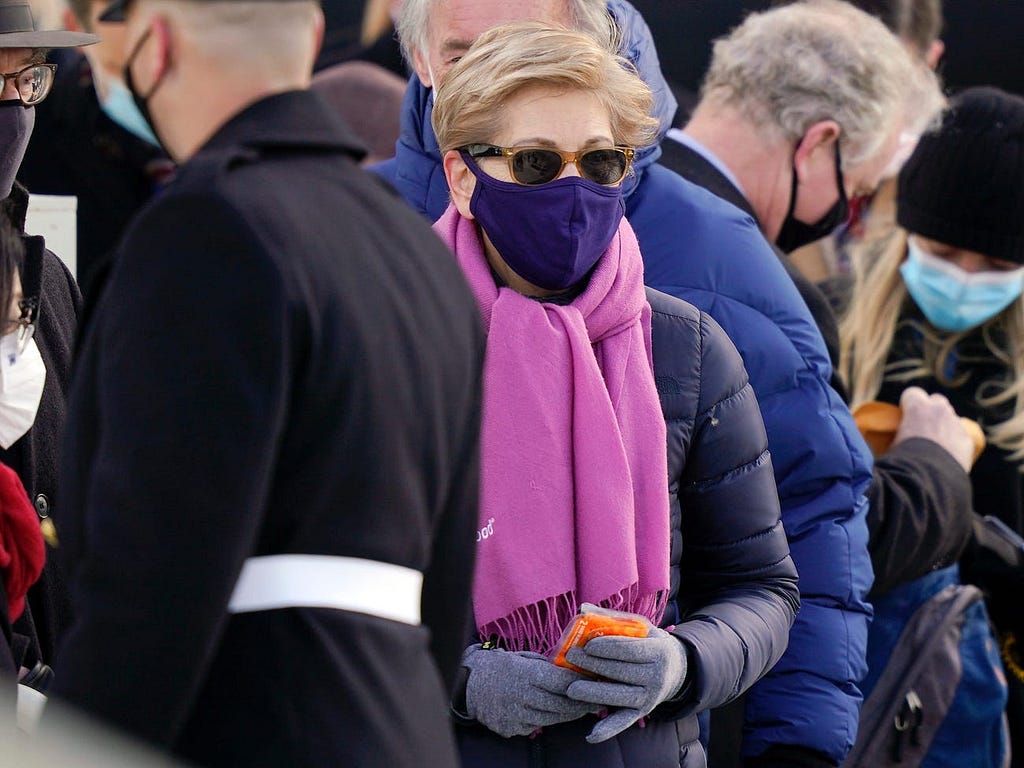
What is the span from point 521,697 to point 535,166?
71 centimetres

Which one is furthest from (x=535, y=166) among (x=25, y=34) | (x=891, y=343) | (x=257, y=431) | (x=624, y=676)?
(x=891, y=343)

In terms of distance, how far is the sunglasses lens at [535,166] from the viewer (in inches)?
80.7

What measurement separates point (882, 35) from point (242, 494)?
2620 millimetres

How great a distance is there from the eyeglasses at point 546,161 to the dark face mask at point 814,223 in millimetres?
1330

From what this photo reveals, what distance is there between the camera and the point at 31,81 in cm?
226

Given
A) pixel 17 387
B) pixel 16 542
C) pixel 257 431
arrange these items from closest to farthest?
pixel 257 431, pixel 16 542, pixel 17 387

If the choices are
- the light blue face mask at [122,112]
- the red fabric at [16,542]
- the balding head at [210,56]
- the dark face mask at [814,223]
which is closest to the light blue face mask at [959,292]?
the dark face mask at [814,223]

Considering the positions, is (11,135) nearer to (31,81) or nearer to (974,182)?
(31,81)

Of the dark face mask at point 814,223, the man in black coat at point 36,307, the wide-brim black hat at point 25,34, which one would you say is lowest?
the dark face mask at point 814,223

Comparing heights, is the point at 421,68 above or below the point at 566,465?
above

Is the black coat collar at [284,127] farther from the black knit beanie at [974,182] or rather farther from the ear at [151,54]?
the black knit beanie at [974,182]

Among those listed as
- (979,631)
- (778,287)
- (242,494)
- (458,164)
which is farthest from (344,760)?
(979,631)

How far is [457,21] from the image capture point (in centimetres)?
266

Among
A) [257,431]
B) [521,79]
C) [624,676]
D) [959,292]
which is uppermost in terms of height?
[257,431]
